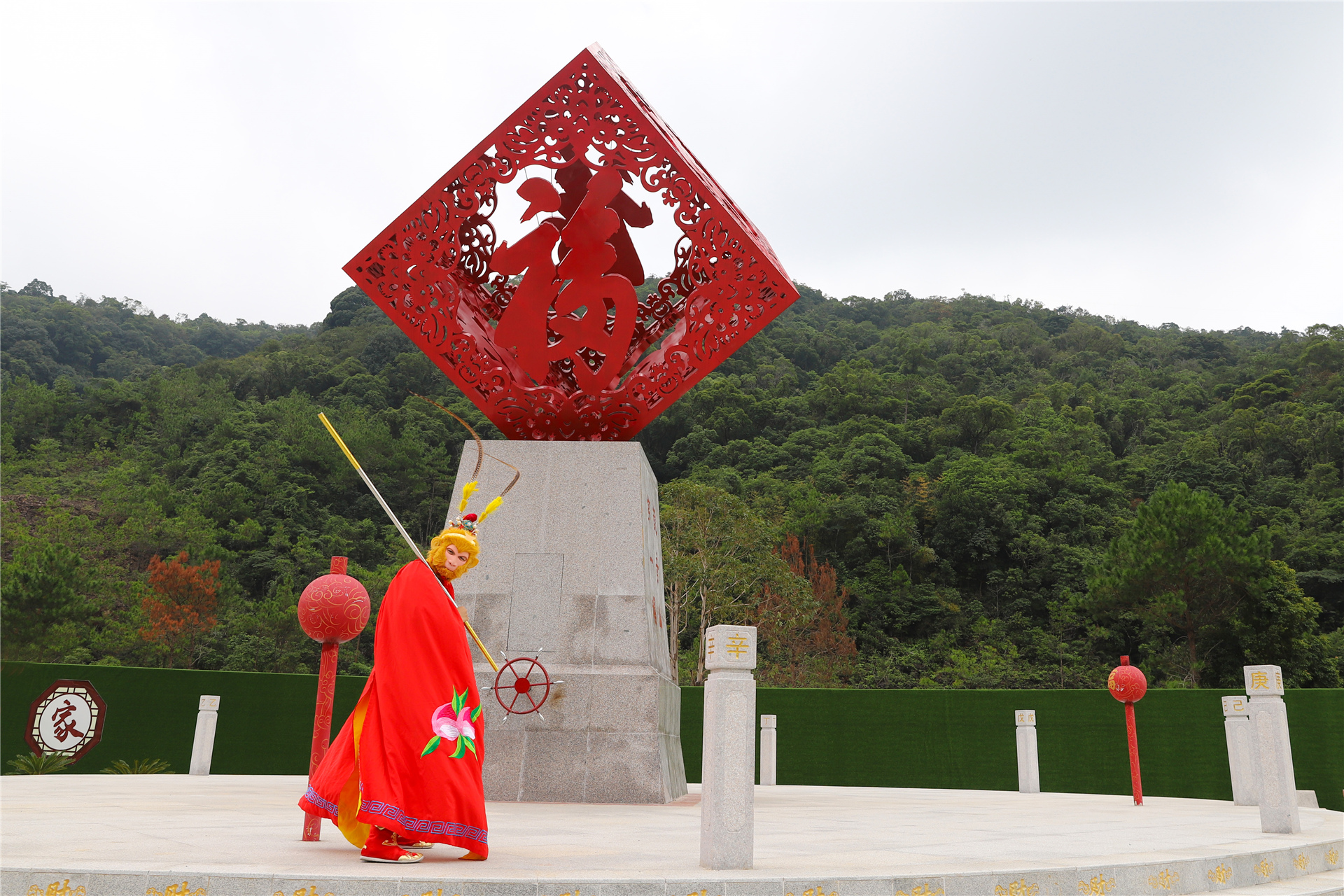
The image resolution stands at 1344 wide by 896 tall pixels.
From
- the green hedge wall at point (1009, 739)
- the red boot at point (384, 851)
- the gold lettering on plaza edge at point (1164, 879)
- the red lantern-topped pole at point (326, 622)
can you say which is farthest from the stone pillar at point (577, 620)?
the green hedge wall at point (1009, 739)

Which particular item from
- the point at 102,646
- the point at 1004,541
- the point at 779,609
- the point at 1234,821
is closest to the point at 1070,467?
the point at 1004,541

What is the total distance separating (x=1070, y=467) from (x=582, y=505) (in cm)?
2899

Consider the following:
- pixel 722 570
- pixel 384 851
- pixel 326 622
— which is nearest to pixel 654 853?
pixel 384 851

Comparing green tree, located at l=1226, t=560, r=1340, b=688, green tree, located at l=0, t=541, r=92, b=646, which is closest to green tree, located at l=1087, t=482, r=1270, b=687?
green tree, located at l=1226, t=560, r=1340, b=688

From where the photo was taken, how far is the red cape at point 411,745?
3891 mm

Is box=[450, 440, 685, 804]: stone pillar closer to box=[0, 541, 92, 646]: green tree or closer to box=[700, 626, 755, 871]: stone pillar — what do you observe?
box=[700, 626, 755, 871]: stone pillar

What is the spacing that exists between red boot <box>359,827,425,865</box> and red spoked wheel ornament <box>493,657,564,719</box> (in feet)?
11.2

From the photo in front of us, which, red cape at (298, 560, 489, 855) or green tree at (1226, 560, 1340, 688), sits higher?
green tree at (1226, 560, 1340, 688)

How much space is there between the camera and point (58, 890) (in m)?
3.29

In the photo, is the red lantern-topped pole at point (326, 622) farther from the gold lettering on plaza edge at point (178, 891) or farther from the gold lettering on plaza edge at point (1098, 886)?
the gold lettering on plaza edge at point (1098, 886)

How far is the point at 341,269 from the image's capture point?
850 centimetres

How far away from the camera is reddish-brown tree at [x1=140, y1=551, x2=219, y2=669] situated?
969 inches

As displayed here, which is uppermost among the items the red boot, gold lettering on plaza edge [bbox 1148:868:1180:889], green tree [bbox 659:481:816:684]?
green tree [bbox 659:481:816:684]

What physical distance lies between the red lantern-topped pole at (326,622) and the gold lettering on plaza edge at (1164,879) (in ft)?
12.0
